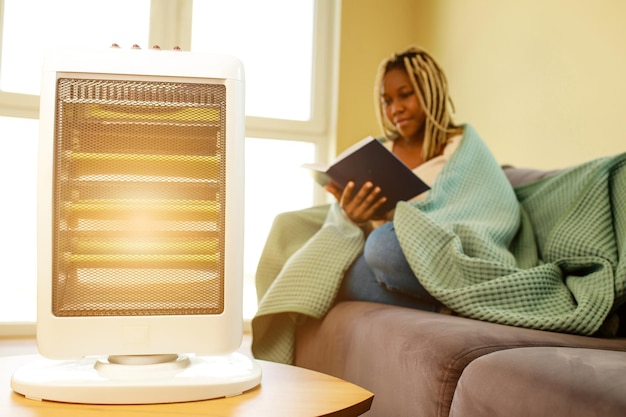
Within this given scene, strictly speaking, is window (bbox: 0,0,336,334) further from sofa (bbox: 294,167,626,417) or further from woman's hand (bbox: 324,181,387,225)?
sofa (bbox: 294,167,626,417)

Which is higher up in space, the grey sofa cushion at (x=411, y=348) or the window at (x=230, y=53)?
the window at (x=230, y=53)

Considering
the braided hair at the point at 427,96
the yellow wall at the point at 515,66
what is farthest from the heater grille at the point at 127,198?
the yellow wall at the point at 515,66

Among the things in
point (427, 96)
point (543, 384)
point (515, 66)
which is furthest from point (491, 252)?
point (515, 66)

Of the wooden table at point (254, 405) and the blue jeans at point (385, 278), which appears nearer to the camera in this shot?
the wooden table at point (254, 405)

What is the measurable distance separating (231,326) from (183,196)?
0.49ft

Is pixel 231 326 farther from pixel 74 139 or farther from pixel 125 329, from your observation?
pixel 74 139

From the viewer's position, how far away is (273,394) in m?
0.73

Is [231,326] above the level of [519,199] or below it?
below

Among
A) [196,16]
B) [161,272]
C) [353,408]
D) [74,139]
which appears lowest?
[353,408]

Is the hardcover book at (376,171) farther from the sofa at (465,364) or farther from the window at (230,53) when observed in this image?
the window at (230,53)

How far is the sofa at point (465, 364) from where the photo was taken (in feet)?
2.26

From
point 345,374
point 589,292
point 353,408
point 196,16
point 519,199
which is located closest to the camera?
point 353,408

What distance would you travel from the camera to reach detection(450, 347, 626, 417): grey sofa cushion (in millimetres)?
644

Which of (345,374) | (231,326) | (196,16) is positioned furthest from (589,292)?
(196,16)
